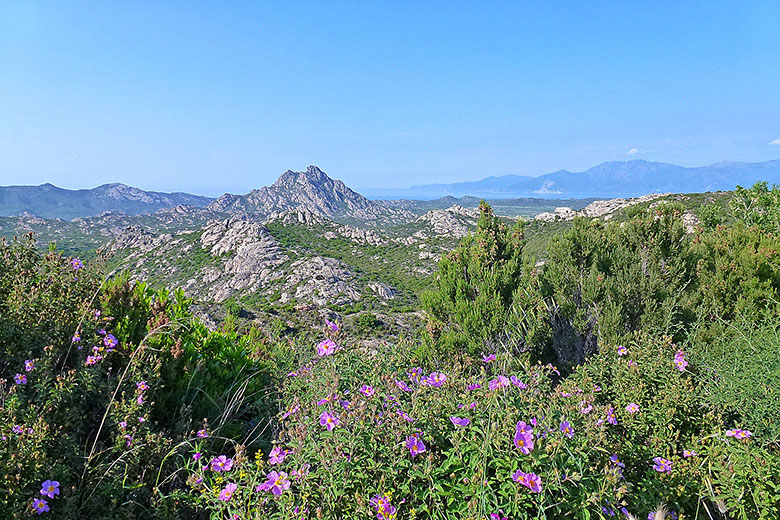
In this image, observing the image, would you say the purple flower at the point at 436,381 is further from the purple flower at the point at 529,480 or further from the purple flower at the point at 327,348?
the purple flower at the point at 529,480

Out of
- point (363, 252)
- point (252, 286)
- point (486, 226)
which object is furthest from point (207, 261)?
point (486, 226)

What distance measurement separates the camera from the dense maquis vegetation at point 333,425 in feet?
6.28

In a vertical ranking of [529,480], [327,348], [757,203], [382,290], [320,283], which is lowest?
[382,290]

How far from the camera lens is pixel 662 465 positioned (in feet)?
8.03

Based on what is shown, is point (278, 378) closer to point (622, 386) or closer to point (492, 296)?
point (622, 386)

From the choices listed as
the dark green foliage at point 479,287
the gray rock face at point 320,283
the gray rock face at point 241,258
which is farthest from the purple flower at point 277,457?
the gray rock face at point 241,258

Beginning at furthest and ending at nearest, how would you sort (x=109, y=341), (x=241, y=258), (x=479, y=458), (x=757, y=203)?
(x=241, y=258), (x=757, y=203), (x=109, y=341), (x=479, y=458)

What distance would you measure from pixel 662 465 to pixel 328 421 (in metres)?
2.09

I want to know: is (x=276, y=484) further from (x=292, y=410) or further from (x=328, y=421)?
(x=292, y=410)

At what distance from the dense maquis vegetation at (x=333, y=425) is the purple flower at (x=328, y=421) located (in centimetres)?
1

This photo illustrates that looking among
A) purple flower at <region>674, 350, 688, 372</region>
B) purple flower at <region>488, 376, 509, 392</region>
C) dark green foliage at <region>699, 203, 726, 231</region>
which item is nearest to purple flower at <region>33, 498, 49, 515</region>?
purple flower at <region>488, 376, 509, 392</region>

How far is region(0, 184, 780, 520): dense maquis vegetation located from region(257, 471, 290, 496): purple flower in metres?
0.02

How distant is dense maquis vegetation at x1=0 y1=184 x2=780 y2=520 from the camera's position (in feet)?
6.28

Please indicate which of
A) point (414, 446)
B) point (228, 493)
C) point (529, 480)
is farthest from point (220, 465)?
point (529, 480)
